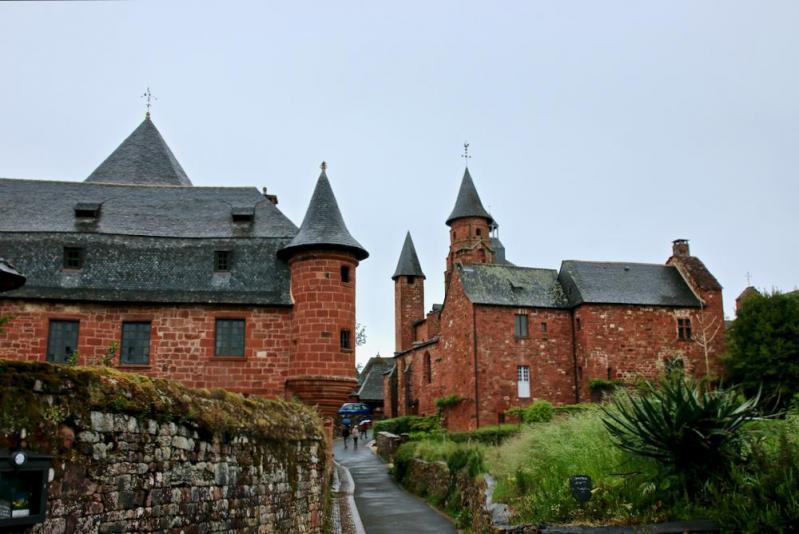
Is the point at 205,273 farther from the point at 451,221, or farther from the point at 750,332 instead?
the point at 451,221

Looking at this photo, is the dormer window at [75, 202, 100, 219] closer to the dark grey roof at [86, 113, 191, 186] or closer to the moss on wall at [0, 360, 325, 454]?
the dark grey roof at [86, 113, 191, 186]

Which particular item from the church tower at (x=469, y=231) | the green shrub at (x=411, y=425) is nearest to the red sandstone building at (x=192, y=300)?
the green shrub at (x=411, y=425)

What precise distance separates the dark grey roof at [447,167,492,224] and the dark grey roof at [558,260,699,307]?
1491cm

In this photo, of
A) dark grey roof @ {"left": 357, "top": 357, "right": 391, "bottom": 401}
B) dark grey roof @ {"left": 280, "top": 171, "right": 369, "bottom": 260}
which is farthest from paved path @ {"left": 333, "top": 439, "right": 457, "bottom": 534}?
dark grey roof @ {"left": 357, "top": 357, "right": 391, "bottom": 401}

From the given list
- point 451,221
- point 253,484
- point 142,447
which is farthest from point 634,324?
point 142,447

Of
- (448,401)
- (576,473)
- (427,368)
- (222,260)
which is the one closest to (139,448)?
(576,473)

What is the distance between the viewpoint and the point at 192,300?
80.2ft

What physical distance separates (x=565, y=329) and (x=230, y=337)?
24.9 meters

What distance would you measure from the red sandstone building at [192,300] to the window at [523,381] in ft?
66.8

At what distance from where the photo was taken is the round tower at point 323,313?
24000 millimetres

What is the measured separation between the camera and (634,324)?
44438mm

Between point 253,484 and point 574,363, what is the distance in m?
35.7

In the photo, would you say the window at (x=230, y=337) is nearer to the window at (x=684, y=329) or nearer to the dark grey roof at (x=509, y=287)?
the dark grey roof at (x=509, y=287)

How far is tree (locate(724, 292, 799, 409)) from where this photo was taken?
4103 centimetres
